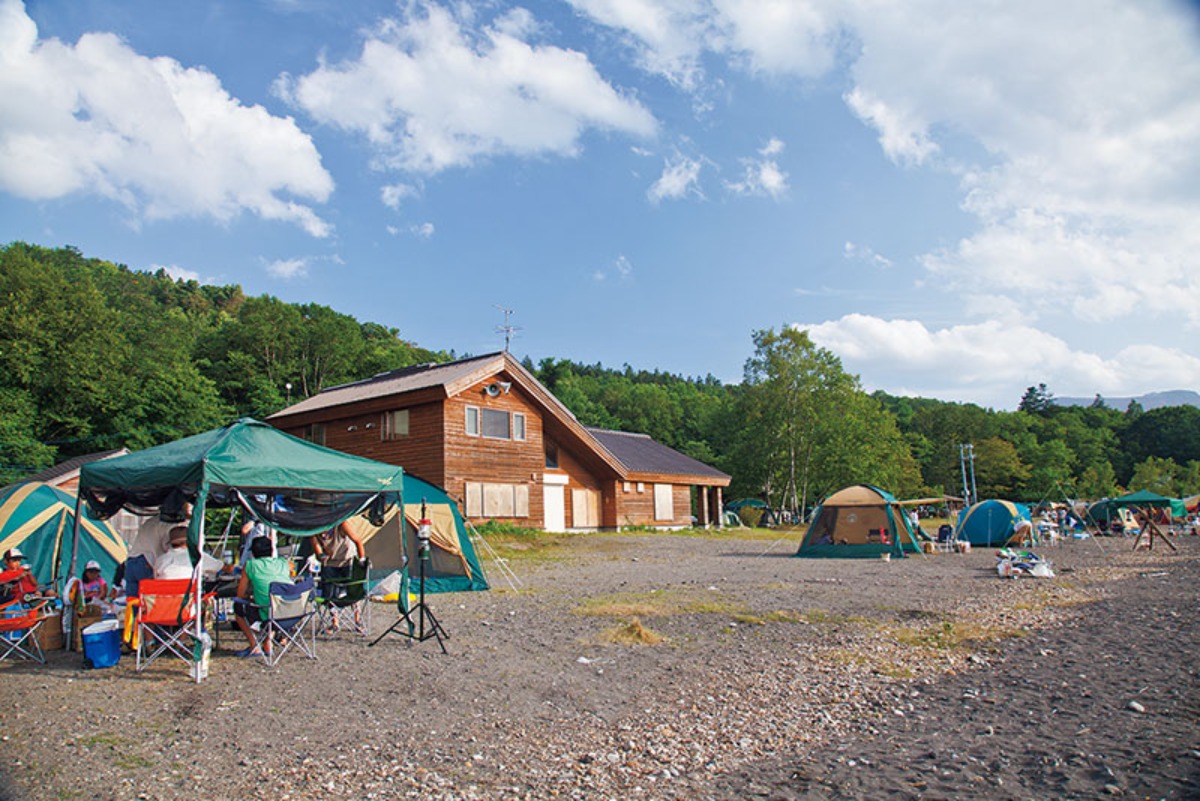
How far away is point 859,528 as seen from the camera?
20.4m

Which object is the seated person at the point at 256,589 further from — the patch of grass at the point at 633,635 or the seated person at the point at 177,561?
the patch of grass at the point at 633,635

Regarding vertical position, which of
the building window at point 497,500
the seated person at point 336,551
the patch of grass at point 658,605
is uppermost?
the building window at point 497,500

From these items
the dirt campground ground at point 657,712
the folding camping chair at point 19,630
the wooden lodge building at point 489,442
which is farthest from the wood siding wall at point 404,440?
the folding camping chair at point 19,630

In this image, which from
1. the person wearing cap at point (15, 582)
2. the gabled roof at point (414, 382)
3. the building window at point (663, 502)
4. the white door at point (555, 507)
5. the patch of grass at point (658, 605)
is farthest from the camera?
the building window at point (663, 502)

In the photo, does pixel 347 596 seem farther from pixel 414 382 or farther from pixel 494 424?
pixel 414 382

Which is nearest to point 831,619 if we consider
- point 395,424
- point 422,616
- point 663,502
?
point 422,616

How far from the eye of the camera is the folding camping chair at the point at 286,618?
7340mm

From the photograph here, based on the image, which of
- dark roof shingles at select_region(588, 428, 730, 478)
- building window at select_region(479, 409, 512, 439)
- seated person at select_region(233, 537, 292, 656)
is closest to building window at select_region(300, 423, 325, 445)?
building window at select_region(479, 409, 512, 439)

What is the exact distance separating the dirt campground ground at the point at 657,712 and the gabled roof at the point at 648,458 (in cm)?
2019

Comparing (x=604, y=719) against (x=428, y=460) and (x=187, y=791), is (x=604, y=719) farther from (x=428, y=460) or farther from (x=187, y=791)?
(x=428, y=460)

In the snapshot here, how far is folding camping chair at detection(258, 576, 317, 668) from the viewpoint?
24.1ft

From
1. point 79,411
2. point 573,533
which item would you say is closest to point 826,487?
point 573,533

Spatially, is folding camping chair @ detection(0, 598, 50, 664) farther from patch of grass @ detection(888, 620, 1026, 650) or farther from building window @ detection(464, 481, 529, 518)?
building window @ detection(464, 481, 529, 518)

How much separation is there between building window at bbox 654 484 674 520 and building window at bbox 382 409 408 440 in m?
11.6
